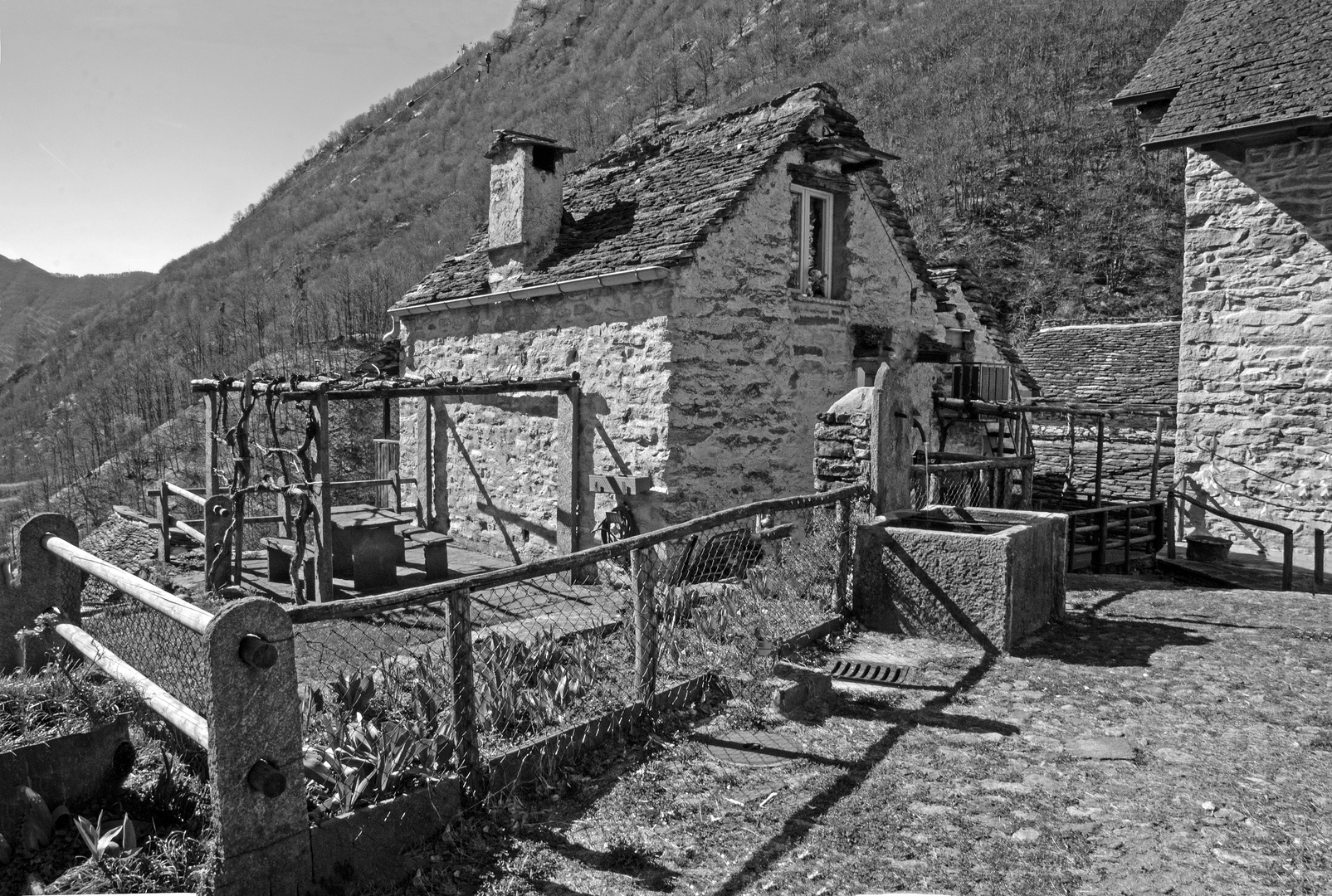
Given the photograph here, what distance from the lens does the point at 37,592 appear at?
4566mm

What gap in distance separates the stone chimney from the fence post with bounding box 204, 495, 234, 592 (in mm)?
4646

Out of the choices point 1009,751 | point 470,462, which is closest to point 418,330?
point 470,462

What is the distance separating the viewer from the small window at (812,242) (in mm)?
11781

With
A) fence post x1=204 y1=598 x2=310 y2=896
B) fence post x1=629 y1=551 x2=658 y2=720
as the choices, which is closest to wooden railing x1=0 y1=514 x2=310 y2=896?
fence post x1=204 y1=598 x2=310 y2=896

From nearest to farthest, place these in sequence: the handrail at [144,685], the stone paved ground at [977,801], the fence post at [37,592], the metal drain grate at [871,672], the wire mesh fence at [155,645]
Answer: the handrail at [144,685] < the stone paved ground at [977,801] < the wire mesh fence at [155,645] < the fence post at [37,592] < the metal drain grate at [871,672]

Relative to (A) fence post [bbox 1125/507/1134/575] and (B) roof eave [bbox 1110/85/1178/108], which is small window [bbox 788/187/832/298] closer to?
(B) roof eave [bbox 1110/85/1178/108]

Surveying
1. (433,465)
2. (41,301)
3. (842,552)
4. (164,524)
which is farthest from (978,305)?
(41,301)

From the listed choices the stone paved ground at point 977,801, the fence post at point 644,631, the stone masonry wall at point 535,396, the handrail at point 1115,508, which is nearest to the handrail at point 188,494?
the stone masonry wall at point 535,396

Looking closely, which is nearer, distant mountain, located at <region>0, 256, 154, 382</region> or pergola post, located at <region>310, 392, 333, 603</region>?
pergola post, located at <region>310, 392, 333, 603</region>

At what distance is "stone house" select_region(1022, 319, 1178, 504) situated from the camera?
20.7m

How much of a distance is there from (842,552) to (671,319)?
4496 millimetres

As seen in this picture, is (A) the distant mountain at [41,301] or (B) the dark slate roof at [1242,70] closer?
(B) the dark slate roof at [1242,70]

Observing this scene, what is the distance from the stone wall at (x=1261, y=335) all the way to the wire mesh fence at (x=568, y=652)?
837cm

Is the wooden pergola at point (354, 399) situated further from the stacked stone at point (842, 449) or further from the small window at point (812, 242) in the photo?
the stacked stone at point (842, 449)
